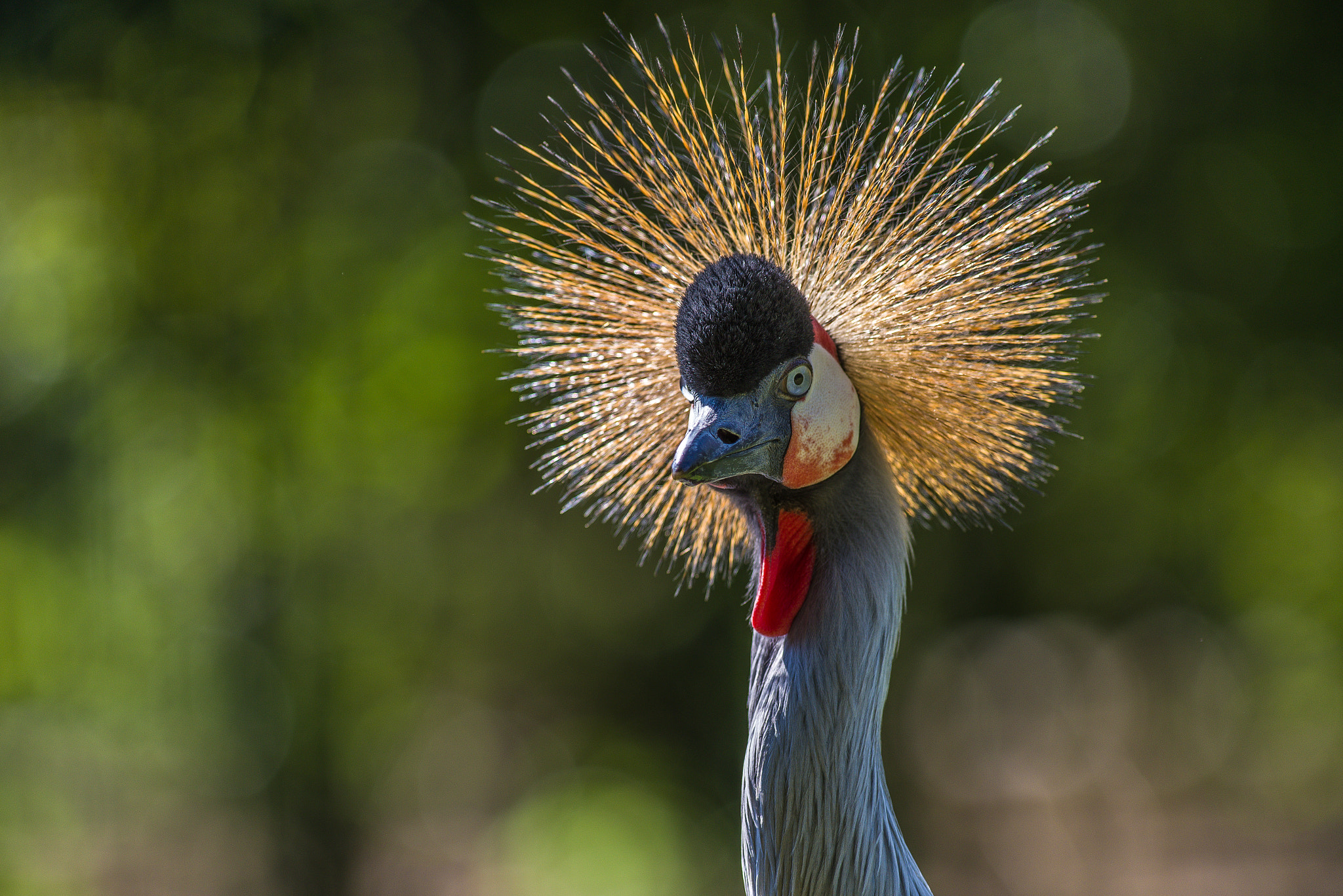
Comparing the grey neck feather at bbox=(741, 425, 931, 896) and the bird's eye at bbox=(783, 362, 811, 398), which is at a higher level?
the bird's eye at bbox=(783, 362, 811, 398)

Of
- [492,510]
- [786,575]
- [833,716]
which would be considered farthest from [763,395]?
[492,510]

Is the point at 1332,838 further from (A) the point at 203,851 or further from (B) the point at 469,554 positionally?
(A) the point at 203,851

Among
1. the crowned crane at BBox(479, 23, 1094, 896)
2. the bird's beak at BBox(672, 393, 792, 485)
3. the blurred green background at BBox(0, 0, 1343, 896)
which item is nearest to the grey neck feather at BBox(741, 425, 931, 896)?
the crowned crane at BBox(479, 23, 1094, 896)

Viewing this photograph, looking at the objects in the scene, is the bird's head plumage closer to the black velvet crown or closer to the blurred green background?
the black velvet crown

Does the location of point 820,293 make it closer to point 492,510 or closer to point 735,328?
point 735,328

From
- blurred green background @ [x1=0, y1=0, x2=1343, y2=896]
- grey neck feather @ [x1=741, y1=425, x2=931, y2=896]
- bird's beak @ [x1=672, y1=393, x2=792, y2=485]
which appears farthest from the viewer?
blurred green background @ [x1=0, y1=0, x2=1343, y2=896]

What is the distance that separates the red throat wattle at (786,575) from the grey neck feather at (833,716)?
1 centimetres

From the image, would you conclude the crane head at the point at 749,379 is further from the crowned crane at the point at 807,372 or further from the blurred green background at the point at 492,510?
the blurred green background at the point at 492,510

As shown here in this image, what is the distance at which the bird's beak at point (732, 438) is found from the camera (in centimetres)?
90

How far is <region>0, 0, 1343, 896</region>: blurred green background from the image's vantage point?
267cm

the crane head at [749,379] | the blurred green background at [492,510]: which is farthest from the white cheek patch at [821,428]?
the blurred green background at [492,510]

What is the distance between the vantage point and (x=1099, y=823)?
3.00 meters

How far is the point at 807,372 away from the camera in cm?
98

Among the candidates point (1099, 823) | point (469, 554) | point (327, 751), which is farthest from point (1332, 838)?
point (327, 751)
